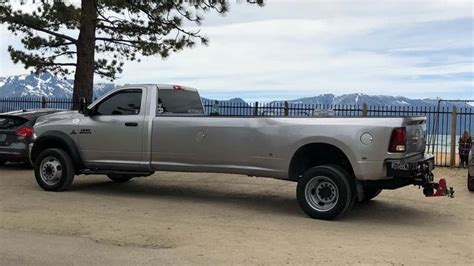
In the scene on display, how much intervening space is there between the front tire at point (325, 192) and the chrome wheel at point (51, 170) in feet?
15.4

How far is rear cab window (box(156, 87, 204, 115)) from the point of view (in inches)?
402

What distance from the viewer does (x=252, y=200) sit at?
33.2ft

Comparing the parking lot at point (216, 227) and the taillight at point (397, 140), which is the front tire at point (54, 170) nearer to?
the parking lot at point (216, 227)

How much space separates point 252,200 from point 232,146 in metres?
1.47

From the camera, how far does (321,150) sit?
860 cm

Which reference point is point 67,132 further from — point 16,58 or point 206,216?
point 16,58

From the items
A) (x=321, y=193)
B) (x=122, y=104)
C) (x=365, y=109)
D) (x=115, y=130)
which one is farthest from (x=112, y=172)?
(x=365, y=109)

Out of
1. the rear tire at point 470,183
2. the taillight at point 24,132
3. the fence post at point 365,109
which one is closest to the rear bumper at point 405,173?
the rear tire at point 470,183

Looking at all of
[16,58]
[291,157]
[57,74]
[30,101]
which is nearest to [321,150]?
[291,157]

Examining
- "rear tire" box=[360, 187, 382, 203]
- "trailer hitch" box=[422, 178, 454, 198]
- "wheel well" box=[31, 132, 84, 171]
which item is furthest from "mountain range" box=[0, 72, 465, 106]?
"trailer hitch" box=[422, 178, 454, 198]

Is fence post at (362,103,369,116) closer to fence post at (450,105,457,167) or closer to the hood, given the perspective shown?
fence post at (450,105,457,167)

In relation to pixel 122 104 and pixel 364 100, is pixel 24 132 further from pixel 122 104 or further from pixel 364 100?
pixel 364 100

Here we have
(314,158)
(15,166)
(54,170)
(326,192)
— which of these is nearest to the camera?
(326,192)

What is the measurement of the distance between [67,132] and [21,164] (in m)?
4.97
